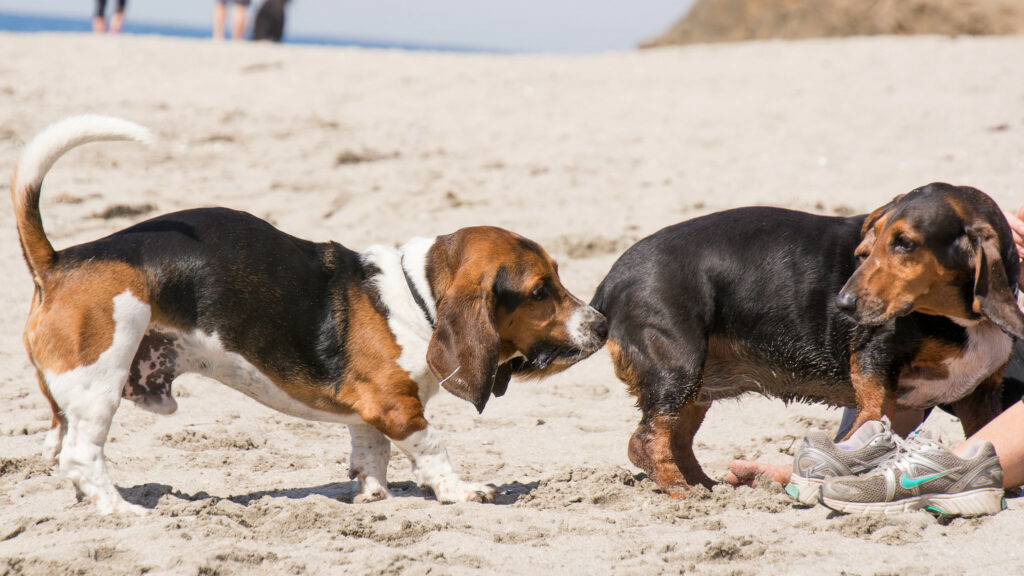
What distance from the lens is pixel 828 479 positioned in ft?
11.9

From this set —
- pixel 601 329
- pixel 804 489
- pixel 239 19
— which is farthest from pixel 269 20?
pixel 804 489

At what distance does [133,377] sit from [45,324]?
471 mm

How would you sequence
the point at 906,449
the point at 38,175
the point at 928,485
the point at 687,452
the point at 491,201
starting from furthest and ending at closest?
the point at 491,201 → the point at 687,452 → the point at 38,175 → the point at 906,449 → the point at 928,485

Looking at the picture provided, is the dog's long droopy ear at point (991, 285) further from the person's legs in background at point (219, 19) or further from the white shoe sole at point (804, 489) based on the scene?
the person's legs in background at point (219, 19)

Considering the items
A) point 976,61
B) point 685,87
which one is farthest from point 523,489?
point 976,61

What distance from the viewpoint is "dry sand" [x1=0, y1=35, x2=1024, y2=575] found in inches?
135

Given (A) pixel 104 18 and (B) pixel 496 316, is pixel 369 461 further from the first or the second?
(A) pixel 104 18

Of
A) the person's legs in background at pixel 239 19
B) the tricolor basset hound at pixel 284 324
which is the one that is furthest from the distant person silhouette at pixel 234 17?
the tricolor basset hound at pixel 284 324

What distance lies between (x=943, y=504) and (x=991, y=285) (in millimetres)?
790

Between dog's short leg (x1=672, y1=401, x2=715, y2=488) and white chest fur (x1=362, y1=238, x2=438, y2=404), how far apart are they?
3.40 ft

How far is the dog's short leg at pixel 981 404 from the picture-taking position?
13.7ft

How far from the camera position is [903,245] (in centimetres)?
382

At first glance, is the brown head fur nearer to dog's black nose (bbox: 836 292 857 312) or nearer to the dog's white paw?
the dog's white paw

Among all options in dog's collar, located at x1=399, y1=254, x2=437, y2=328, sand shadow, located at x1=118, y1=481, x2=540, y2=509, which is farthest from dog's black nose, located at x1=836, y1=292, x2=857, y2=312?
dog's collar, located at x1=399, y1=254, x2=437, y2=328
